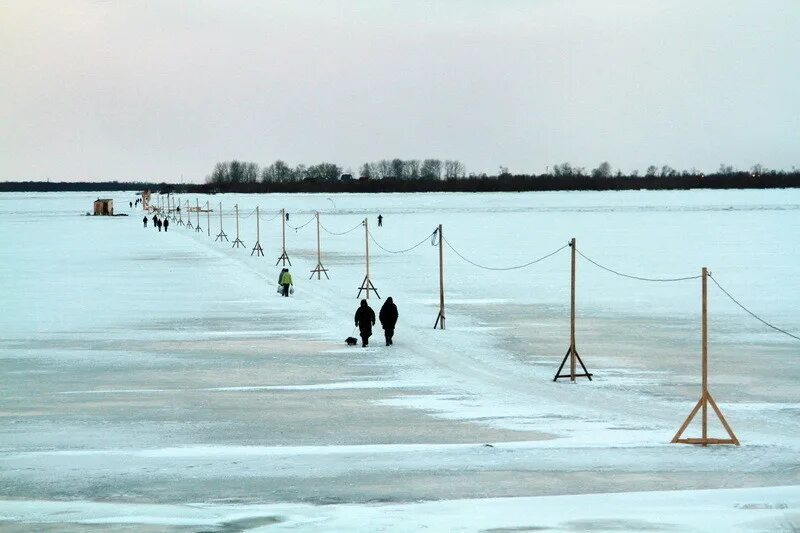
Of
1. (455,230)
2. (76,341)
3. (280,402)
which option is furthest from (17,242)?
(280,402)

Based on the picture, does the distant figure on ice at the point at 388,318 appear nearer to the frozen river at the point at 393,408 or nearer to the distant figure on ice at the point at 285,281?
the frozen river at the point at 393,408

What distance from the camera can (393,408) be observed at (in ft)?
44.5

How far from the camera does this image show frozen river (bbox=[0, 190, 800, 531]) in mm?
9211

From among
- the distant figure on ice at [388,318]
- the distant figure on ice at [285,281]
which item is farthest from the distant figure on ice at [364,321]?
the distant figure on ice at [285,281]

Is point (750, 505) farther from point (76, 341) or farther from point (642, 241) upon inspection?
point (642, 241)

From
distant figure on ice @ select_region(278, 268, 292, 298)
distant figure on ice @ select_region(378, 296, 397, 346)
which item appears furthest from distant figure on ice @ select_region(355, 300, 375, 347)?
distant figure on ice @ select_region(278, 268, 292, 298)

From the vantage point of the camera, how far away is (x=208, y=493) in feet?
31.5

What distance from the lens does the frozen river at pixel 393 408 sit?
9.21 meters

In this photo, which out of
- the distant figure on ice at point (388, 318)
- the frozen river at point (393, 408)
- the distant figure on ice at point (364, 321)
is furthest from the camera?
the distant figure on ice at point (388, 318)

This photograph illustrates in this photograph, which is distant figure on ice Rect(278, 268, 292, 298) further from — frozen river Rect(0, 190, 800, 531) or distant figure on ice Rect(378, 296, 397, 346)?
distant figure on ice Rect(378, 296, 397, 346)

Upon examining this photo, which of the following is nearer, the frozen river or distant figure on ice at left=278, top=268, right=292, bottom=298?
the frozen river

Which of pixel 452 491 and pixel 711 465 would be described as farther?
pixel 711 465

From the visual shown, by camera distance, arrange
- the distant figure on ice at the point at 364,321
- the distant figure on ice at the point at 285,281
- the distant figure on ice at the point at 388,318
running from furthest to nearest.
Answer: the distant figure on ice at the point at 285,281, the distant figure on ice at the point at 388,318, the distant figure on ice at the point at 364,321

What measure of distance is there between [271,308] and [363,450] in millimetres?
14944
